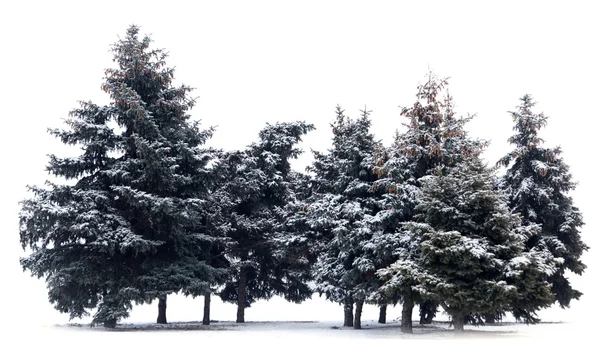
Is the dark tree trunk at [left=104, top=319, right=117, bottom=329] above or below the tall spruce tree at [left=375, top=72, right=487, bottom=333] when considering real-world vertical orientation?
below

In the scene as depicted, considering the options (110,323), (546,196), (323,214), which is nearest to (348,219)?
(323,214)

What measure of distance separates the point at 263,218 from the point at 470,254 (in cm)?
1498

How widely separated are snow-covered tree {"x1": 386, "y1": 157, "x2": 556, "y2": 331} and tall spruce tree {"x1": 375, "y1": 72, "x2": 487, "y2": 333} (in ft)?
7.25

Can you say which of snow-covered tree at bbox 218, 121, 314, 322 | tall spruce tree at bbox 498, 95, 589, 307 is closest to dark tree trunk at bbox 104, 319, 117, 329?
snow-covered tree at bbox 218, 121, 314, 322

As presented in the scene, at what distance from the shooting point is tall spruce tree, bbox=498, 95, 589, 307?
96.6ft

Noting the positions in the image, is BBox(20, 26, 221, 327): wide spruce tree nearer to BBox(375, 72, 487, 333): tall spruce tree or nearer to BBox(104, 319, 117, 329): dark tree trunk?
BBox(104, 319, 117, 329): dark tree trunk

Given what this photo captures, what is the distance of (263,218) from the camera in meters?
32.6

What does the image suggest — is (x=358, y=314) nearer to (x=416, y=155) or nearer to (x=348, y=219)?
(x=348, y=219)

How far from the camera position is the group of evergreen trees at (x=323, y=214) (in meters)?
21.4

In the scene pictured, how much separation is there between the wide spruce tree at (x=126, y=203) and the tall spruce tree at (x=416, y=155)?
9.37 m

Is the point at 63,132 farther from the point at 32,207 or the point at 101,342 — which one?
the point at 101,342

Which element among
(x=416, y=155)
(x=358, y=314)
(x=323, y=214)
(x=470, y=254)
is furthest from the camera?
(x=358, y=314)

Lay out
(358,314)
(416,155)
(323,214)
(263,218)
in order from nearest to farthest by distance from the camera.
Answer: (416,155) → (323,214) → (358,314) → (263,218)

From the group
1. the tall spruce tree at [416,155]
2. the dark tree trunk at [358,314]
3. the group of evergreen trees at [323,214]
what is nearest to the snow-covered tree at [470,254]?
the group of evergreen trees at [323,214]
